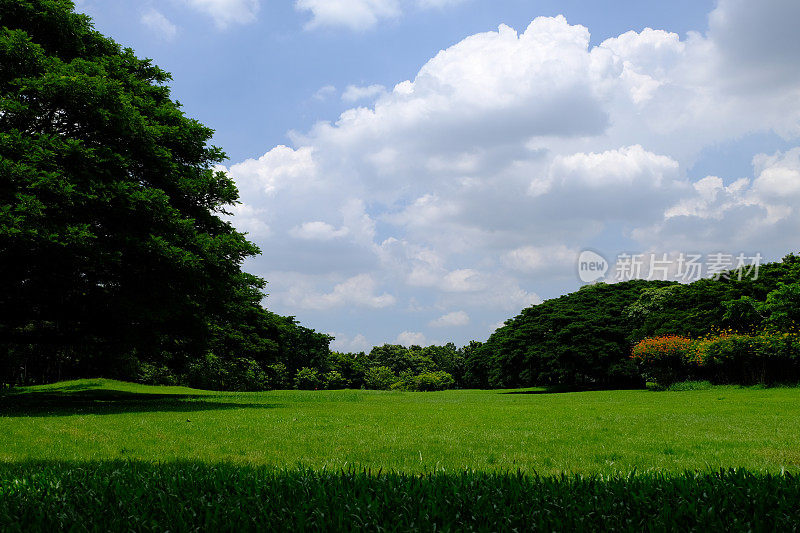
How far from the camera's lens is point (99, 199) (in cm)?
1736

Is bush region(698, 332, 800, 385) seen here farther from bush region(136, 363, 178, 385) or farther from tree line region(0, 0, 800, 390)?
bush region(136, 363, 178, 385)

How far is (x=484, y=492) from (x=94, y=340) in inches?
1083

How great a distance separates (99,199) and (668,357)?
132ft

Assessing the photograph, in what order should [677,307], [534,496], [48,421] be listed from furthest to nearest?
[677,307] → [48,421] → [534,496]

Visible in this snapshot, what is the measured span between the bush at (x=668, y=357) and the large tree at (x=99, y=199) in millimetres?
30612

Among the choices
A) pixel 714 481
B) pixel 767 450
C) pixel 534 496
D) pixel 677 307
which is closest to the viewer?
pixel 534 496

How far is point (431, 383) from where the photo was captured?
79.1 m

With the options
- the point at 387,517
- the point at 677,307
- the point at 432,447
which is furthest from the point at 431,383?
the point at 387,517

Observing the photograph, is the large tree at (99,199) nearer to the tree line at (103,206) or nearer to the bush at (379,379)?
the tree line at (103,206)

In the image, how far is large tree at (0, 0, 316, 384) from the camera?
16.6 m

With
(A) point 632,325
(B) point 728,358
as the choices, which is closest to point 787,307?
(B) point 728,358

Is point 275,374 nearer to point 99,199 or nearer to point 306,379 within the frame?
point 306,379

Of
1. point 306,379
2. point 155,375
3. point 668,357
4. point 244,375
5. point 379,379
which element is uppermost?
point 668,357

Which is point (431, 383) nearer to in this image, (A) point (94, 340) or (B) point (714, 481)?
(A) point (94, 340)
